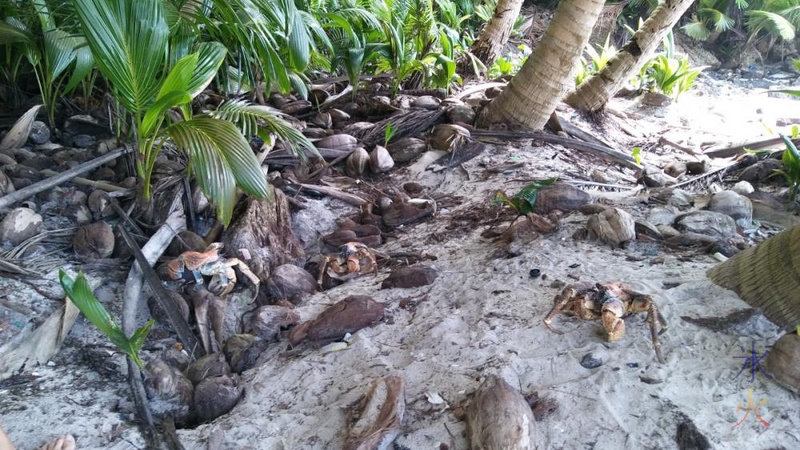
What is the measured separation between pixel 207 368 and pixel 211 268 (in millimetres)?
627

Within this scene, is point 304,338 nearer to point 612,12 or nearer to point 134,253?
point 134,253

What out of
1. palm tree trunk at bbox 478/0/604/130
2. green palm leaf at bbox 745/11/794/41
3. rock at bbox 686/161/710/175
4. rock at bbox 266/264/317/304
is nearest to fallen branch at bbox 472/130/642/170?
palm tree trunk at bbox 478/0/604/130

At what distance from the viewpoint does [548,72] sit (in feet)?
13.7

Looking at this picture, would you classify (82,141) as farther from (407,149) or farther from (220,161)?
(407,149)

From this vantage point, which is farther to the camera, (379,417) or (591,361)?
(591,361)

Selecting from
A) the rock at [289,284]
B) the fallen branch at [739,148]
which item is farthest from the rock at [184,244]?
the fallen branch at [739,148]

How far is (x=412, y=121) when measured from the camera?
461 cm

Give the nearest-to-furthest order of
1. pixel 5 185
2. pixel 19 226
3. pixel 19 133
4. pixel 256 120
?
pixel 19 226 → pixel 5 185 → pixel 256 120 → pixel 19 133

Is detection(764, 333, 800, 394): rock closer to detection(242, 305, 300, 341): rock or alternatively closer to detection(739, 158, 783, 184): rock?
detection(242, 305, 300, 341): rock

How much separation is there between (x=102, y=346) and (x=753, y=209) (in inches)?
137

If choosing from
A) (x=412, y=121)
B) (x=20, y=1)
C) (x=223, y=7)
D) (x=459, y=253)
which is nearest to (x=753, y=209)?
(x=459, y=253)

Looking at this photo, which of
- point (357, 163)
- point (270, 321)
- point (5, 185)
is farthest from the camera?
point (357, 163)

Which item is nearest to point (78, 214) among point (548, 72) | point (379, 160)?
point (379, 160)

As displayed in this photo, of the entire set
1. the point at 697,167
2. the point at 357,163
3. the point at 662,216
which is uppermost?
the point at 662,216
